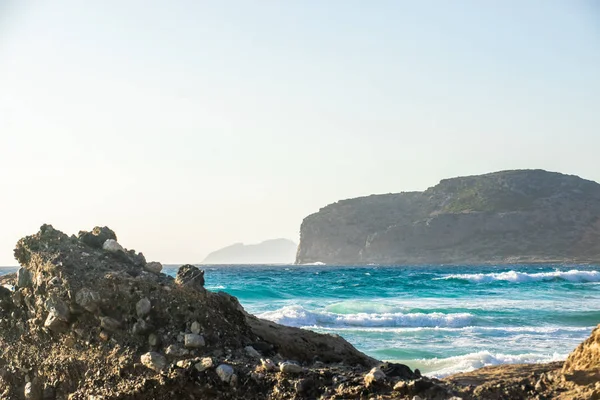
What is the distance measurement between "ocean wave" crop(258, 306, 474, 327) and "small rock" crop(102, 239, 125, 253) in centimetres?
1481

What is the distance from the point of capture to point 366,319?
20.5 metres

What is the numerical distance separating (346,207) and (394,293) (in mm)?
116939

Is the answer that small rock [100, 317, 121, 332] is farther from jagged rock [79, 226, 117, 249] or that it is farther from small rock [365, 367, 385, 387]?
small rock [365, 367, 385, 387]

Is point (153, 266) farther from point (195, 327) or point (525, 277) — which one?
point (525, 277)

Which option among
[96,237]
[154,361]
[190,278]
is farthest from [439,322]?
[154,361]

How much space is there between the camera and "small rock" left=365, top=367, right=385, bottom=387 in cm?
379

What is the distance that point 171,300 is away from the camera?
14.9 ft

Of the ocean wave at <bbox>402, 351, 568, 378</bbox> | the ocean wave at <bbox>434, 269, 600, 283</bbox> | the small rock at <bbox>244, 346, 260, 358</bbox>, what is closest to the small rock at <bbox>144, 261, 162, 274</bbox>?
the small rock at <bbox>244, 346, 260, 358</bbox>

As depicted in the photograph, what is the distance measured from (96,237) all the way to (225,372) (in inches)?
73.1

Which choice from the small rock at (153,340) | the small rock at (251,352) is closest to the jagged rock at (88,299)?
the small rock at (153,340)

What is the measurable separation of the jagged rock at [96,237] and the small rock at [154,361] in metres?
1.34

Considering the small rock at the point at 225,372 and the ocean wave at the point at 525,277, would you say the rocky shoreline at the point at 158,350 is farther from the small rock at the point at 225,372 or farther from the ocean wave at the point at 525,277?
the ocean wave at the point at 525,277

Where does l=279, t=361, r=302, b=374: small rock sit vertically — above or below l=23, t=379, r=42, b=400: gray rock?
above

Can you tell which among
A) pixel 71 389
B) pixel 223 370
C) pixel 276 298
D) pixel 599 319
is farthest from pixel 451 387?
pixel 276 298
